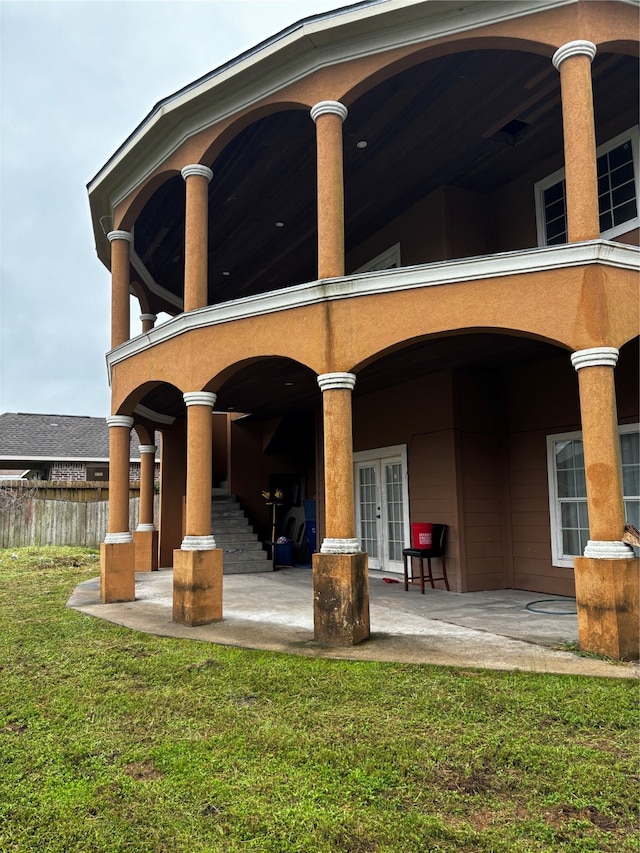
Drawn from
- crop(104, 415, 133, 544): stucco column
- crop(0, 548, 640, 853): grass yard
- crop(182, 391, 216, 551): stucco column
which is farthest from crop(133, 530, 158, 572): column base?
crop(0, 548, 640, 853): grass yard

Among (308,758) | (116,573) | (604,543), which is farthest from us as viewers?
(116,573)

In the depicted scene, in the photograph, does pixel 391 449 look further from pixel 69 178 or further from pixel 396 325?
pixel 69 178

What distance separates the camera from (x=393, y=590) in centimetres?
901

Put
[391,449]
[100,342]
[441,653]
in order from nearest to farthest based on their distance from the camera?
[441,653] < [391,449] < [100,342]

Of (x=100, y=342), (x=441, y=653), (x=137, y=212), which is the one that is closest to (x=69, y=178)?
(x=100, y=342)

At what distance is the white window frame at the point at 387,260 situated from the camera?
32.0 ft

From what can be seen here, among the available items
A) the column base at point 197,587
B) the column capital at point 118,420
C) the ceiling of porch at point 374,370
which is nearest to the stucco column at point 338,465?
the ceiling of porch at point 374,370

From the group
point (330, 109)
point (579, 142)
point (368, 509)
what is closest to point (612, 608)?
point (579, 142)

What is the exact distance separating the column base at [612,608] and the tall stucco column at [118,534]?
6103 millimetres

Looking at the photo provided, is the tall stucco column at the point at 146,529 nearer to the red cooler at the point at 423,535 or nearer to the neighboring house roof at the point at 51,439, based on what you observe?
the red cooler at the point at 423,535

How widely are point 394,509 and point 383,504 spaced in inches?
11.4

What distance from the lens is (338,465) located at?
6074 mm

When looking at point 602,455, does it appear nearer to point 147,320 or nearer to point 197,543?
point 197,543

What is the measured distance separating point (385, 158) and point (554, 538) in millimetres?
5506
